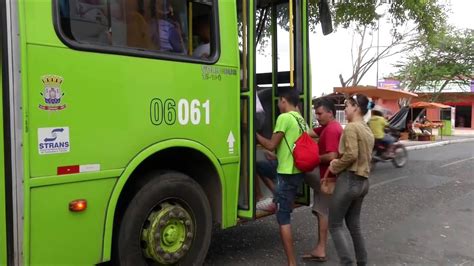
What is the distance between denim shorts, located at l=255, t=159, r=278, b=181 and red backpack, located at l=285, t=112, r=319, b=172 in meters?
0.63

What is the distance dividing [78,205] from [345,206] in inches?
85.6

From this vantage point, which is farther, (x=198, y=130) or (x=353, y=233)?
(x=353, y=233)

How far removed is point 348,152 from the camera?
3857 mm

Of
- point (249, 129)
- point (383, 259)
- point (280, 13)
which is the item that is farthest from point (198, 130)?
point (383, 259)

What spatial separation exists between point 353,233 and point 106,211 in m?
2.18

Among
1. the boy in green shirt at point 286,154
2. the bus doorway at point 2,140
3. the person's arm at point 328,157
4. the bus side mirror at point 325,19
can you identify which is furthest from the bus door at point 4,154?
the bus side mirror at point 325,19

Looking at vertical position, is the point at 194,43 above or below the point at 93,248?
above

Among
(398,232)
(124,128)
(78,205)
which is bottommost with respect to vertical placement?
(398,232)

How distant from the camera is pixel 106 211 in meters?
3.24

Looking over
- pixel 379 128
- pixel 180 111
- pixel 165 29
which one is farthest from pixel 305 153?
pixel 379 128

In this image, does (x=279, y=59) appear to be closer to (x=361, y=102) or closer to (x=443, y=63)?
(x=361, y=102)

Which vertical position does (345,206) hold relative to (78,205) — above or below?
below

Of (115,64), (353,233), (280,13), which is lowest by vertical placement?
(353,233)

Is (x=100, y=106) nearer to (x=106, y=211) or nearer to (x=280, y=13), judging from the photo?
(x=106, y=211)
